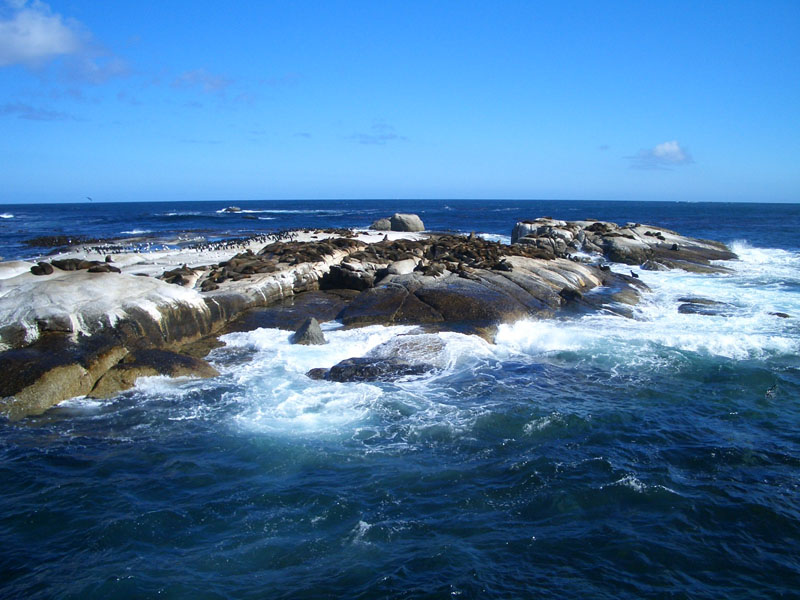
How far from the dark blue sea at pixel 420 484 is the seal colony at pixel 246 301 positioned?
0.79 m

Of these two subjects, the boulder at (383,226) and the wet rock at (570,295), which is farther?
the boulder at (383,226)

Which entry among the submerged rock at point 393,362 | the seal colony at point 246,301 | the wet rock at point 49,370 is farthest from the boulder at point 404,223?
the wet rock at point 49,370

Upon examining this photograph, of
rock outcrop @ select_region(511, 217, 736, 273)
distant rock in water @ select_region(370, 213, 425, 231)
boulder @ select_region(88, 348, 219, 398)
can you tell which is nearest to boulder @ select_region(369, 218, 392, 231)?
distant rock in water @ select_region(370, 213, 425, 231)

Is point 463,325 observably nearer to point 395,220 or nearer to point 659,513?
point 659,513

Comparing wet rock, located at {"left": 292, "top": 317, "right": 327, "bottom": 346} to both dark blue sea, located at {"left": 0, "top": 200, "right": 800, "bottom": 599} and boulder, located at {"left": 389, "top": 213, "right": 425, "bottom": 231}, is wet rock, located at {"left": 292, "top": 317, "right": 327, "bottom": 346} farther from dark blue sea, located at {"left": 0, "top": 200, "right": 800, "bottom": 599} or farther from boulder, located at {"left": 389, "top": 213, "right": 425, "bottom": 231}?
boulder, located at {"left": 389, "top": 213, "right": 425, "bottom": 231}

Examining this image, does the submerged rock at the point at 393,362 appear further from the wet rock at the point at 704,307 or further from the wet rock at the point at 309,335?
the wet rock at the point at 704,307

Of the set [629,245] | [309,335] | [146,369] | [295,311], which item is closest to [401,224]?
[629,245]

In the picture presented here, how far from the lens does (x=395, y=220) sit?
4725 cm

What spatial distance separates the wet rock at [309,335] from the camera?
15.2 meters

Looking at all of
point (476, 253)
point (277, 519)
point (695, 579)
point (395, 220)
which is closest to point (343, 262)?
point (476, 253)

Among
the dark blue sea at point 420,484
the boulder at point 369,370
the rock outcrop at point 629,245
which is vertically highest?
the rock outcrop at point 629,245

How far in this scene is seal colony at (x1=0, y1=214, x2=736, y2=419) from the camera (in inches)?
474

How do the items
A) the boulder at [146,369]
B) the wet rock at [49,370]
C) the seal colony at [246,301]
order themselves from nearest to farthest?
the wet rock at [49,370], the boulder at [146,369], the seal colony at [246,301]

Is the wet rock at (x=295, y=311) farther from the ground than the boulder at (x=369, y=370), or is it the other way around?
the wet rock at (x=295, y=311)
